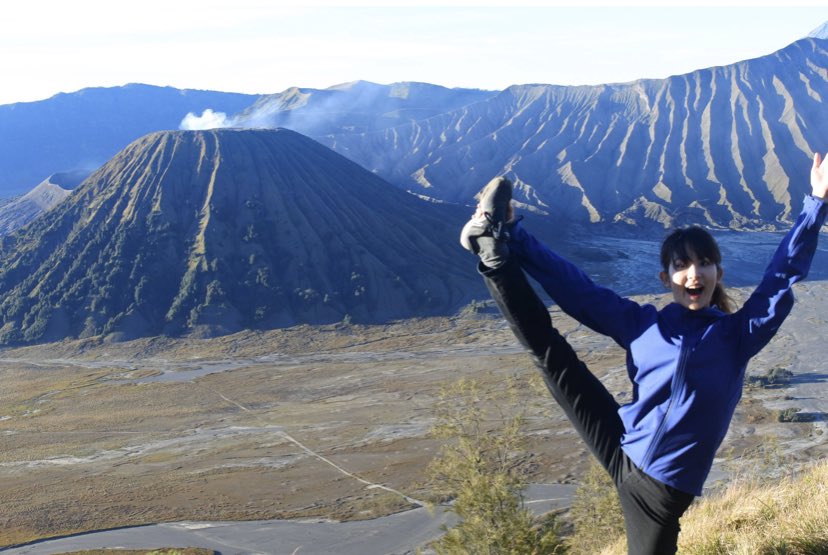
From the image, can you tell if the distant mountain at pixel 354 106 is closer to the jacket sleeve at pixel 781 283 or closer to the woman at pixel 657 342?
the woman at pixel 657 342

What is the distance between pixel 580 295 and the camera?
2.82m

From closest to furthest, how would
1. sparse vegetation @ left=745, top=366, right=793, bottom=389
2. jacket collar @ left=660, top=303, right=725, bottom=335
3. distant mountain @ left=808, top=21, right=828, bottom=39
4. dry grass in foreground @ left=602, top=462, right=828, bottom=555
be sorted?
jacket collar @ left=660, top=303, right=725, bottom=335 → dry grass in foreground @ left=602, top=462, right=828, bottom=555 → sparse vegetation @ left=745, top=366, right=793, bottom=389 → distant mountain @ left=808, top=21, right=828, bottom=39

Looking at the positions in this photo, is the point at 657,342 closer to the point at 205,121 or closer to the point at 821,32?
the point at 205,121

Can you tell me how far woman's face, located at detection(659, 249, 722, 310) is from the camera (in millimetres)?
2797

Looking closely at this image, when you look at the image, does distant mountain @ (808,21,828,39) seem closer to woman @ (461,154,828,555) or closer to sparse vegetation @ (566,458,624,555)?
sparse vegetation @ (566,458,624,555)

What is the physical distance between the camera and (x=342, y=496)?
21.1 metres

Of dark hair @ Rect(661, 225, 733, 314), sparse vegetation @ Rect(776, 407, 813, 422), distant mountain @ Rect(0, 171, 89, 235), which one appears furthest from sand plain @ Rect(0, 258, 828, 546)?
distant mountain @ Rect(0, 171, 89, 235)

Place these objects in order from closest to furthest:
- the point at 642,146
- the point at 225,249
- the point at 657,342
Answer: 1. the point at 657,342
2. the point at 225,249
3. the point at 642,146

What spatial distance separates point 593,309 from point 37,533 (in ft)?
68.8

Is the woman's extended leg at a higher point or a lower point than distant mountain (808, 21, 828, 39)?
lower

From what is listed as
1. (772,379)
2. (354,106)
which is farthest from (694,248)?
(354,106)

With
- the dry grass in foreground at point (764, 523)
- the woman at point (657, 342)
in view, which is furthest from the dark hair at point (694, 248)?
the dry grass in foreground at point (764, 523)

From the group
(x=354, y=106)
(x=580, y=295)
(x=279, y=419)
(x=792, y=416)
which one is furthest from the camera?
(x=354, y=106)

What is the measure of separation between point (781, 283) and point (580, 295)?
0.66 m
